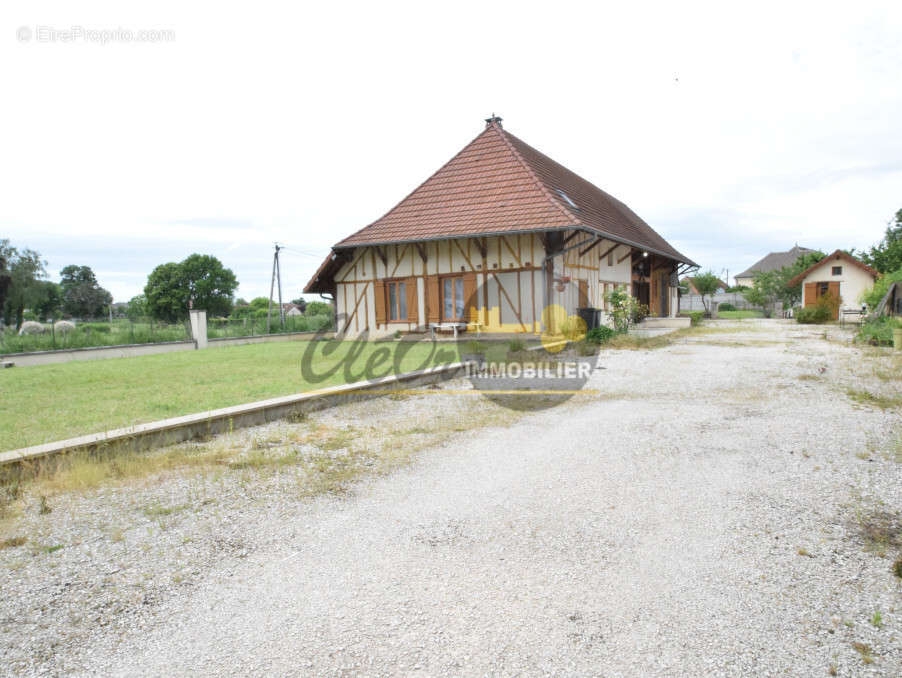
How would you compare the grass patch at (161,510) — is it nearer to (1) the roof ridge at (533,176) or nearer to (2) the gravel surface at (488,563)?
(2) the gravel surface at (488,563)

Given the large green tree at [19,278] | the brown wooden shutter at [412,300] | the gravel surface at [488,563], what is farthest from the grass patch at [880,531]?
the large green tree at [19,278]

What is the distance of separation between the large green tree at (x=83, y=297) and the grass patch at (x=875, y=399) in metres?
77.8

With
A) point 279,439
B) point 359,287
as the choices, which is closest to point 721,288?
point 359,287

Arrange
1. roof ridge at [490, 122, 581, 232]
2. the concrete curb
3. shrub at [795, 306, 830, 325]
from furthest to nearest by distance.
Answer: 1. shrub at [795, 306, 830, 325]
2. roof ridge at [490, 122, 581, 232]
3. the concrete curb

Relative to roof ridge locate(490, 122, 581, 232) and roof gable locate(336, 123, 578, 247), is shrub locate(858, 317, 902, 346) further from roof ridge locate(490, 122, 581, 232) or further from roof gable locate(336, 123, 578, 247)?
roof gable locate(336, 123, 578, 247)

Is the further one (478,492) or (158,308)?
(158,308)

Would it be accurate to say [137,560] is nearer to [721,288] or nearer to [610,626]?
[610,626]

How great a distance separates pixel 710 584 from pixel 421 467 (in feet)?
8.04

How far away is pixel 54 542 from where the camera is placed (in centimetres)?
323

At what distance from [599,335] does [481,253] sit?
412 cm

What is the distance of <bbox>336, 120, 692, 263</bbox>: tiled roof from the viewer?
15077 mm

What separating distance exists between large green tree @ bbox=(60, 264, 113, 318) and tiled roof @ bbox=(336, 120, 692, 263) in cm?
6540

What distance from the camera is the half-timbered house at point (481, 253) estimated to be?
15.2m

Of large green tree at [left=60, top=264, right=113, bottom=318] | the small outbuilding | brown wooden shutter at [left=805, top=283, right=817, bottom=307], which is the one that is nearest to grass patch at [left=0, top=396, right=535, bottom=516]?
the small outbuilding
